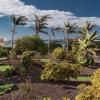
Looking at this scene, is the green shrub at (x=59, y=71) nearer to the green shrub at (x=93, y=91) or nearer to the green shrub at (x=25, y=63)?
the green shrub at (x=25, y=63)

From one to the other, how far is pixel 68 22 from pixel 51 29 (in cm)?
562

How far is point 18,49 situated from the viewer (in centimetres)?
4728

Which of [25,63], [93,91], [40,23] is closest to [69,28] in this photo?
[40,23]

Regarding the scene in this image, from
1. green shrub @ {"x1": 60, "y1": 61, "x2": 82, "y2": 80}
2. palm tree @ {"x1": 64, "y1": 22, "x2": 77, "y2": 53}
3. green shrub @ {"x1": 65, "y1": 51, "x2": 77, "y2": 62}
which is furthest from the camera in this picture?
palm tree @ {"x1": 64, "y1": 22, "x2": 77, "y2": 53}

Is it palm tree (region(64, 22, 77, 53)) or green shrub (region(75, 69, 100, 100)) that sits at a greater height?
palm tree (region(64, 22, 77, 53))

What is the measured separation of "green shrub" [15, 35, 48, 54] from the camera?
47.4 meters

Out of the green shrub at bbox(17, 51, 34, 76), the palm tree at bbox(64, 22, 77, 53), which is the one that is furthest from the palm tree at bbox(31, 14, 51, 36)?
the green shrub at bbox(17, 51, 34, 76)

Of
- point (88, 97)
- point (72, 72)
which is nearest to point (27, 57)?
point (72, 72)

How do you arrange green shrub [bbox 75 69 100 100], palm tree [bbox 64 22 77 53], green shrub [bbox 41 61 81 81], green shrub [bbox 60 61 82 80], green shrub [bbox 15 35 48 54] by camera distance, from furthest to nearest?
palm tree [bbox 64 22 77 53] < green shrub [bbox 15 35 48 54] < green shrub [bbox 60 61 82 80] < green shrub [bbox 41 61 81 81] < green shrub [bbox 75 69 100 100]

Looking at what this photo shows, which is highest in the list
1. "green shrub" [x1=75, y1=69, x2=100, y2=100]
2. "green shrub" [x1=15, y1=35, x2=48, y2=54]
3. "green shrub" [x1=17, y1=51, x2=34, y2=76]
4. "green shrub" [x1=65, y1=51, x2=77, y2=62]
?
"green shrub" [x1=15, y1=35, x2=48, y2=54]

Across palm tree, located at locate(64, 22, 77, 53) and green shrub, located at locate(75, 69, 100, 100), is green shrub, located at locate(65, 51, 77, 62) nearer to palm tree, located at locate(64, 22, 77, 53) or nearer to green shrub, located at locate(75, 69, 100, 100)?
palm tree, located at locate(64, 22, 77, 53)

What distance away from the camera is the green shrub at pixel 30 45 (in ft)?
156

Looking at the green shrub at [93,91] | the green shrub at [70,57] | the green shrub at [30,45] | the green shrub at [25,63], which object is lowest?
the green shrub at [93,91]

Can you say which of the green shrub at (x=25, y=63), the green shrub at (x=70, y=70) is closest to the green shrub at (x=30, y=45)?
the green shrub at (x=25, y=63)
